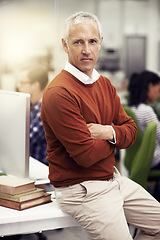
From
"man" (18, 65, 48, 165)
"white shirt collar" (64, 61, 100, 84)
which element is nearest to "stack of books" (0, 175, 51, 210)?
"white shirt collar" (64, 61, 100, 84)

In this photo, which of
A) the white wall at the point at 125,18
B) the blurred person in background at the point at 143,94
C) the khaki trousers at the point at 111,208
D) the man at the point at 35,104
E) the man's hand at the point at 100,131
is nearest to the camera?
the khaki trousers at the point at 111,208

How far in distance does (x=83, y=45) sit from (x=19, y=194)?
73cm

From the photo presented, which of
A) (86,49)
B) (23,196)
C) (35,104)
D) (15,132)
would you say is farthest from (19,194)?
(35,104)

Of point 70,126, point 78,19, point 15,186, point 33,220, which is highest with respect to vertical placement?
point 78,19

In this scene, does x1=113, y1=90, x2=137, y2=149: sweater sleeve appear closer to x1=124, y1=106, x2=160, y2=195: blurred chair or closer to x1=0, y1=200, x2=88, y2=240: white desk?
x1=0, y1=200, x2=88, y2=240: white desk

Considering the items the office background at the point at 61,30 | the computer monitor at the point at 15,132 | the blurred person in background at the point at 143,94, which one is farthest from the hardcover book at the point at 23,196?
the office background at the point at 61,30

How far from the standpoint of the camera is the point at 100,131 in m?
1.70

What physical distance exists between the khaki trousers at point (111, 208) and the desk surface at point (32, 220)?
44mm

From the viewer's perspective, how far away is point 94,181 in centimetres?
169

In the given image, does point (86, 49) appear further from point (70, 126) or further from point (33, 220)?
point (33, 220)

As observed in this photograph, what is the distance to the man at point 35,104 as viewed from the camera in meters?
2.74

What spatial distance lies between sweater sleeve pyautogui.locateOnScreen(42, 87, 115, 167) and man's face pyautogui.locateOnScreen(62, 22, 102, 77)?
194 mm

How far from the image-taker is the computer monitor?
1.84 metres

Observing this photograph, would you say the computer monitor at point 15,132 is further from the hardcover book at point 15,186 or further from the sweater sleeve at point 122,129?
the sweater sleeve at point 122,129
